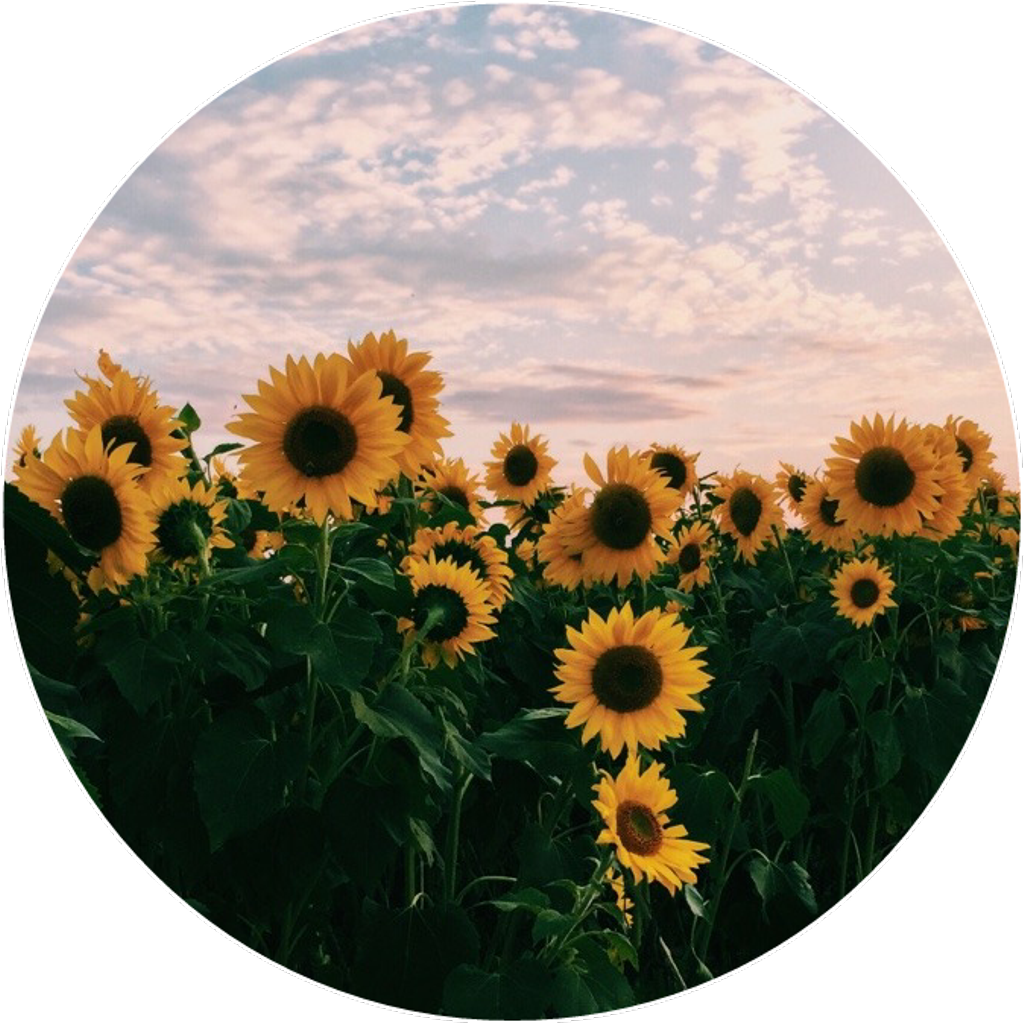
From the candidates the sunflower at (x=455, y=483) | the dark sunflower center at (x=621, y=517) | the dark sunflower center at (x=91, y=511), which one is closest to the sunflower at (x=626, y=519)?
the dark sunflower center at (x=621, y=517)

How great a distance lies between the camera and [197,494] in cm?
233

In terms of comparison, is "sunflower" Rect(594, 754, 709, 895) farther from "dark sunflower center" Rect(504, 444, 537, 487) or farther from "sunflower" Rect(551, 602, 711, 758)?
"dark sunflower center" Rect(504, 444, 537, 487)

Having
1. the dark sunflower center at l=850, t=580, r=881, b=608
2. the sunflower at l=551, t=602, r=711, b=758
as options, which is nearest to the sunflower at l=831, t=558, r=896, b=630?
the dark sunflower center at l=850, t=580, r=881, b=608

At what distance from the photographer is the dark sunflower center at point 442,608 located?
99.4 inches

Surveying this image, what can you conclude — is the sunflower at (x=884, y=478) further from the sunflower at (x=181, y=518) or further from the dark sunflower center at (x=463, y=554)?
the sunflower at (x=181, y=518)

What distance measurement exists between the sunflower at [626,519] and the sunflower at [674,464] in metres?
0.03

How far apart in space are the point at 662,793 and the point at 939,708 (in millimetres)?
1077

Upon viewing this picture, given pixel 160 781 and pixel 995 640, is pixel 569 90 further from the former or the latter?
pixel 995 640

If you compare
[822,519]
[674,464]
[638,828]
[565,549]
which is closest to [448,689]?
[638,828]

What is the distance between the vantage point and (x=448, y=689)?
241 cm

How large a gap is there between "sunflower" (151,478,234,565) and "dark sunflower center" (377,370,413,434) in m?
0.40

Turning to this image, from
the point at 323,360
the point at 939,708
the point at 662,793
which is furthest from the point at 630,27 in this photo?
the point at 939,708

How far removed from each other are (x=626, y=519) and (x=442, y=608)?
502mm

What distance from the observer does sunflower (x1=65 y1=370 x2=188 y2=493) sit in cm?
231
